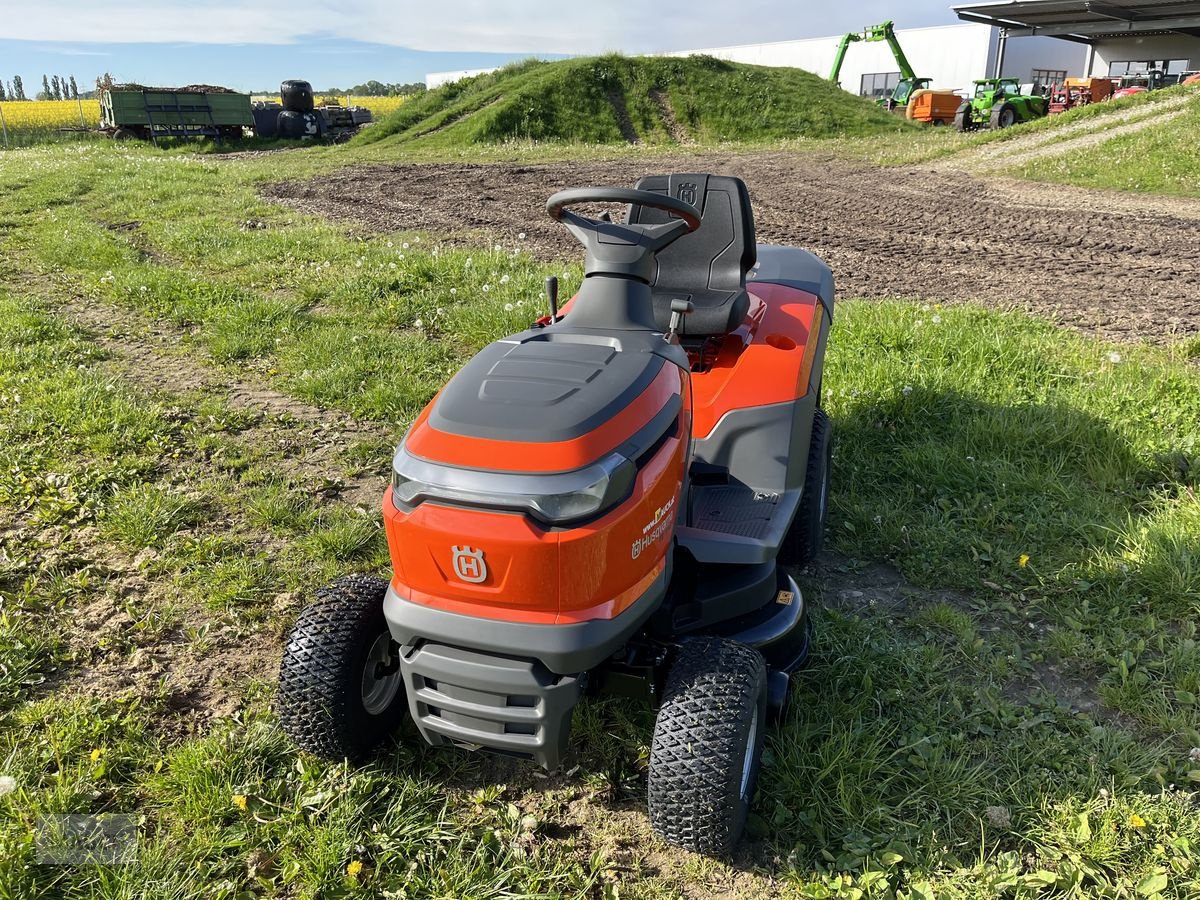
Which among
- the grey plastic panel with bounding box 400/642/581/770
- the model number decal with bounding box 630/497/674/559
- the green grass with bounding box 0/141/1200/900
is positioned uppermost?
the model number decal with bounding box 630/497/674/559

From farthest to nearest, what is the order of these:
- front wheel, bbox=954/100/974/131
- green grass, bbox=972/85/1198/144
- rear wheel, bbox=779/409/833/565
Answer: front wheel, bbox=954/100/974/131, green grass, bbox=972/85/1198/144, rear wheel, bbox=779/409/833/565

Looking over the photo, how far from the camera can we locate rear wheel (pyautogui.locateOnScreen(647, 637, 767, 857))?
5.96 ft

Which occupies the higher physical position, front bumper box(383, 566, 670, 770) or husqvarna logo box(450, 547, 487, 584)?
husqvarna logo box(450, 547, 487, 584)

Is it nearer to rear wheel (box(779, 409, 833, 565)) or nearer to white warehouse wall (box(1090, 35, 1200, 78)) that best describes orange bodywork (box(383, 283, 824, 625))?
rear wheel (box(779, 409, 833, 565))

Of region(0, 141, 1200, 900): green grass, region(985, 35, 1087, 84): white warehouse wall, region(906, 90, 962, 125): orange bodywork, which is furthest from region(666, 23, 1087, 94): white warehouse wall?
region(0, 141, 1200, 900): green grass

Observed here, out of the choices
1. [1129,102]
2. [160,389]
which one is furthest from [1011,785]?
[1129,102]

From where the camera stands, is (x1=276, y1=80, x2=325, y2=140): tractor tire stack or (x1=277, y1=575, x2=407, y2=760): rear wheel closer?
(x1=277, y1=575, x2=407, y2=760): rear wheel

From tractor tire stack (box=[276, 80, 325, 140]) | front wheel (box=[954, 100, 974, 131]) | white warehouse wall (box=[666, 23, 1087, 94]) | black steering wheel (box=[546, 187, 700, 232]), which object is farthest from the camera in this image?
white warehouse wall (box=[666, 23, 1087, 94])

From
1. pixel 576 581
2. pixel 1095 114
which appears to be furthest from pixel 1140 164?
pixel 576 581

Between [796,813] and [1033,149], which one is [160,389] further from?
[1033,149]

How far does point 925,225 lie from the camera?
9.00 meters

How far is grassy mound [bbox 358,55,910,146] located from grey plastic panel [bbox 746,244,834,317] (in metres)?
18.8

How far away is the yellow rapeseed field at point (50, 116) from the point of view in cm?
2870

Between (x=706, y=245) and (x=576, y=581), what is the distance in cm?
187
